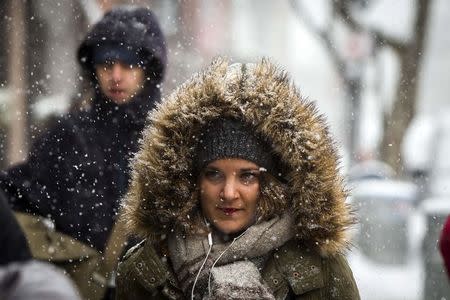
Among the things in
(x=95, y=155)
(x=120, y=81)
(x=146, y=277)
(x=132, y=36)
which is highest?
(x=132, y=36)

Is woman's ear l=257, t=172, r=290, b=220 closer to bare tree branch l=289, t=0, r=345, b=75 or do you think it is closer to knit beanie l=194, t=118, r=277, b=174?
knit beanie l=194, t=118, r=277, b=174

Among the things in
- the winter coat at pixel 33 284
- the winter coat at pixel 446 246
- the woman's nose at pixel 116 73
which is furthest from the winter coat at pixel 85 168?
the winter coat at pixel 33 284

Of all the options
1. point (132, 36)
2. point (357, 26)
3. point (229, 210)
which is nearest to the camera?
point (229, 210)

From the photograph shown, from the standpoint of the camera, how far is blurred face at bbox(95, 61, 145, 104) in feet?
18.7

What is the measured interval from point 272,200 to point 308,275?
30 cm

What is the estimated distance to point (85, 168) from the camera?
5.70 meters

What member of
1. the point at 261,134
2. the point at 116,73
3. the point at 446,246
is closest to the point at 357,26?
the point at 116,73

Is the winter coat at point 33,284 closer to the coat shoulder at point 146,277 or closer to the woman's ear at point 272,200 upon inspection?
the coat shoulder at point 146,277

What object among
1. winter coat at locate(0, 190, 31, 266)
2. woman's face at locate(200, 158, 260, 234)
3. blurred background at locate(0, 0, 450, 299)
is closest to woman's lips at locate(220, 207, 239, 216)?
woman's face at locate(200, 158, 260, 234)

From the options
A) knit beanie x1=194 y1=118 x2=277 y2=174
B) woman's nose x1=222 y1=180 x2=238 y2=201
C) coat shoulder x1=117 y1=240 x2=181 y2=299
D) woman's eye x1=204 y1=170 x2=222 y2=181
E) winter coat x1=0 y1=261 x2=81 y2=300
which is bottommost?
coat shoulder x1=117 y1=240 x2=181 y2=299

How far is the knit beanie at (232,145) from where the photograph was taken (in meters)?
4.24

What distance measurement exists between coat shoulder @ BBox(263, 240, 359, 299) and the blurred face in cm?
177

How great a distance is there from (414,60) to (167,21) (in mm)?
4651

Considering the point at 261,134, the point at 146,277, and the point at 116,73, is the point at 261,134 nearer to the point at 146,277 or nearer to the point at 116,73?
the point at 146,277
